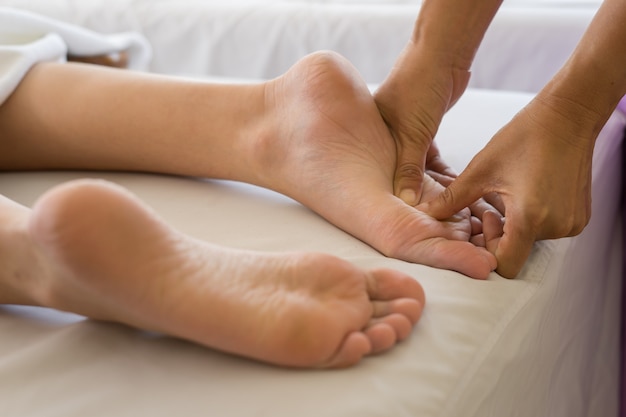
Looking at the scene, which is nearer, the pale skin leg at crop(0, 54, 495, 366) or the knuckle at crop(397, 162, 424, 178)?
the pale skin leg at crop(0, 54, 495, 366)

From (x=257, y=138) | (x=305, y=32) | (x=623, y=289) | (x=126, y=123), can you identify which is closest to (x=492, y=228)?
(x=257, y=138)

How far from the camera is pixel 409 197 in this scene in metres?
0.88

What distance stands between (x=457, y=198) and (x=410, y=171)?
0.27 feet

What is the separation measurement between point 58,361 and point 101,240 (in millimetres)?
124

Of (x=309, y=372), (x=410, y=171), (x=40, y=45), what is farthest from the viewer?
(x=40, y=45)

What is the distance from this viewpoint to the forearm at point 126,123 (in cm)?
97

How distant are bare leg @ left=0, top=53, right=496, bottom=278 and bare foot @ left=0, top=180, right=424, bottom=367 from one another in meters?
0.15

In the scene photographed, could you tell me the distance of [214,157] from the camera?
981 millimetres

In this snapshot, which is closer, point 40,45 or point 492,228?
point 492,228

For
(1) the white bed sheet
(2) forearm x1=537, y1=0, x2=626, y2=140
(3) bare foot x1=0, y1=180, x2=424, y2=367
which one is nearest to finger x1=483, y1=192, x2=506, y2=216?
(2) forearm x1=537, y1=0, x2=626, y2=140

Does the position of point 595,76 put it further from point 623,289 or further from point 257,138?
point 623,289

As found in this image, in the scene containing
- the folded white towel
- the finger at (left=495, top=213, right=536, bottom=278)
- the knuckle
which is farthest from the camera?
the folded white towel

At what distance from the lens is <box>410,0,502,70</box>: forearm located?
957 millimetres

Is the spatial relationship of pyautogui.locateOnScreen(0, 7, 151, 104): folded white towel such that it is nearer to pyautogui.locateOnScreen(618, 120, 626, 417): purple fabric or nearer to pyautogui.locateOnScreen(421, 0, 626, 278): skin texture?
pyautogui.locateOnScreen(421, 0, 626, 278): skin texture
